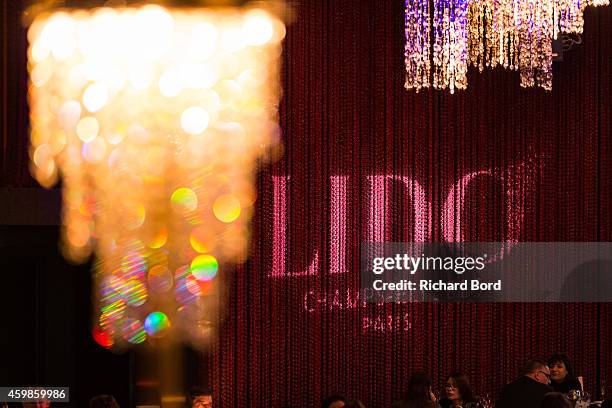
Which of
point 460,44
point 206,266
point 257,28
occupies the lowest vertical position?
point 206,266

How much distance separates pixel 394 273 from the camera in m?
7.43

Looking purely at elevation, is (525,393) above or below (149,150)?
below

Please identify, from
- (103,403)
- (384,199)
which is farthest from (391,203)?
(103,403)

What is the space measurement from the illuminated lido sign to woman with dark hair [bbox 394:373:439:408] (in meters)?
1.91

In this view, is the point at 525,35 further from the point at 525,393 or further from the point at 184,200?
the point at 184,200

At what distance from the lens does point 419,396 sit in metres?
5.27

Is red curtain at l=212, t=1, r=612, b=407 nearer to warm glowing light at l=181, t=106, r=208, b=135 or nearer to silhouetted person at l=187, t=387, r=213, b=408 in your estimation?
warm glowing light at l=181, t=106, r=208, b=135

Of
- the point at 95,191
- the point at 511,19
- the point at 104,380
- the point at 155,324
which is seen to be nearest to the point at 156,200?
the point at 95,191

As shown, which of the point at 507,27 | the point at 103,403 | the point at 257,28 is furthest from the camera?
the point at 257,28

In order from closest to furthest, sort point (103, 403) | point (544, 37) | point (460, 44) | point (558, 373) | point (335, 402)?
point (103, 403) < point (335, 402) < point (544, 37) < point (460, 44) < point (558, 373)

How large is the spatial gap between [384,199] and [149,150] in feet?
6.31

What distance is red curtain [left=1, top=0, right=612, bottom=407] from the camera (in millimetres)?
7281

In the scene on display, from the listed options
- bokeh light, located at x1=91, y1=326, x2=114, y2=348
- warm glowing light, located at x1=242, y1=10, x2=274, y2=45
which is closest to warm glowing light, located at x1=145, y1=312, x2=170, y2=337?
bokeh light, located at x1=91, y1=326, x2=114, y2=348

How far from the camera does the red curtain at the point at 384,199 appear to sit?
23.9 feet
